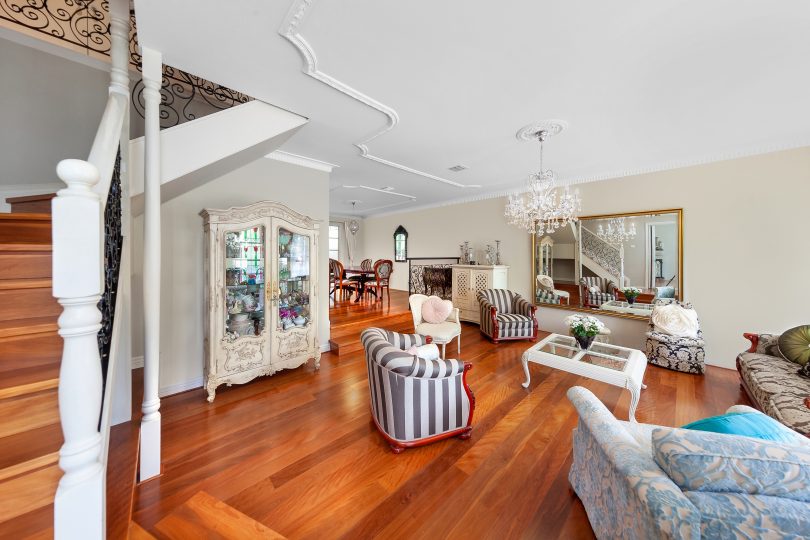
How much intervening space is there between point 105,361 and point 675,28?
3438mm

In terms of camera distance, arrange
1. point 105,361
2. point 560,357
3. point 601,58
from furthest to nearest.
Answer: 1. point 560,357
2. point 601,58
3. point 105,361

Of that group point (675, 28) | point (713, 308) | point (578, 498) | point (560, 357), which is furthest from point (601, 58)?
point (713, 308)

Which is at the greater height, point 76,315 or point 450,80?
point 450,80

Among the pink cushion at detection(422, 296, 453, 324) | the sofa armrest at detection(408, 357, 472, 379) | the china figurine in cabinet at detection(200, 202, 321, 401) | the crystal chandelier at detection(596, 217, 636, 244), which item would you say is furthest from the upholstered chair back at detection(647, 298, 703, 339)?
the china figurine in cabinet at detection(200, 202, 321, 401)

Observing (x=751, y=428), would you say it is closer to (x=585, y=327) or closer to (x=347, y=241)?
(x=585, y=327)

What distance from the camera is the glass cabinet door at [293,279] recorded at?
325cm

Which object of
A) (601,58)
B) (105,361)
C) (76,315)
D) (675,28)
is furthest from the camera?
(601,58)

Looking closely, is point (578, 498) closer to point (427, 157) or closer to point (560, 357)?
point (560, 357)

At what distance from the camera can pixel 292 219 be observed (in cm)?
324

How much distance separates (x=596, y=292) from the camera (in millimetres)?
4605

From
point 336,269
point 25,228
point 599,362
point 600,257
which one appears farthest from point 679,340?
point 25,228

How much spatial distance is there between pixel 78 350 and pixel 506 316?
471 centimetres

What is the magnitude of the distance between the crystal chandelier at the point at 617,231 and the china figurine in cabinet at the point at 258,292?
14.3 ft

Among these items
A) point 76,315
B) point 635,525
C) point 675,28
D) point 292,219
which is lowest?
point 635,525
